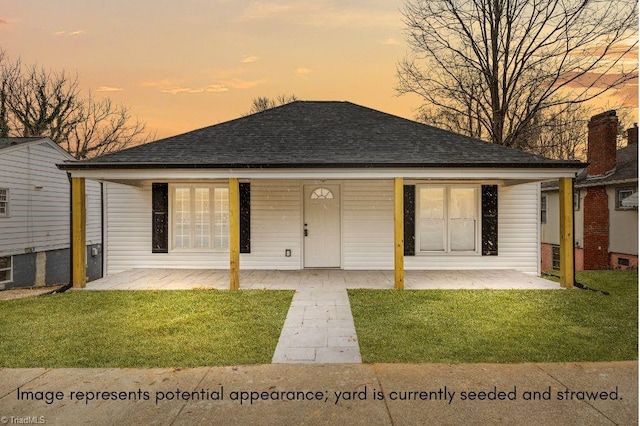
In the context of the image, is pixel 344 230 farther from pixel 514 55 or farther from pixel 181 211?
pixel 514 55

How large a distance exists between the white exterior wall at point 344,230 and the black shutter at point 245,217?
0.14 metres

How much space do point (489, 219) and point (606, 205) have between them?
8.92 metres

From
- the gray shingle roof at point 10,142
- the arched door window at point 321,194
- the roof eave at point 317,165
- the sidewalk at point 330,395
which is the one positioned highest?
the gray shingle roof at point 10,142

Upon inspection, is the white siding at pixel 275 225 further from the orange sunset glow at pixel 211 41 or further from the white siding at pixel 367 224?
the orange sunset glow at pixel 211 41

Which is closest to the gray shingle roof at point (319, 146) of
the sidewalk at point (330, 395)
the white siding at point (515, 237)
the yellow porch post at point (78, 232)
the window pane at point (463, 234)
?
the yellow porch post at point (78, 232)

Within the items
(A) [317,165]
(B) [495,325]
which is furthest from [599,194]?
(A) [317,165]

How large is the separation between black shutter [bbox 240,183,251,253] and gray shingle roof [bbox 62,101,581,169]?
131cm

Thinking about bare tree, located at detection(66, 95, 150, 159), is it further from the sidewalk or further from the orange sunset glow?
the sidewalk

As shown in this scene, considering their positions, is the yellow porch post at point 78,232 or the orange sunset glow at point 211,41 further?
the orange sunset glow at point 211,41

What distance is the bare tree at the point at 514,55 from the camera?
1430 centimetres

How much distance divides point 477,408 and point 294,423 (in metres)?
1.56

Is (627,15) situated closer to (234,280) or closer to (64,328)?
(234,280)

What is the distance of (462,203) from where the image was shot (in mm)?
9922

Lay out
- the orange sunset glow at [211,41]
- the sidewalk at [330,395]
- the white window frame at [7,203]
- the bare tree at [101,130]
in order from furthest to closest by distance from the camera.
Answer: the bare tree at [101,130], the white window frame at [7,203], the orange sunset glow at [211,41], the sidewalk at [330,395]
